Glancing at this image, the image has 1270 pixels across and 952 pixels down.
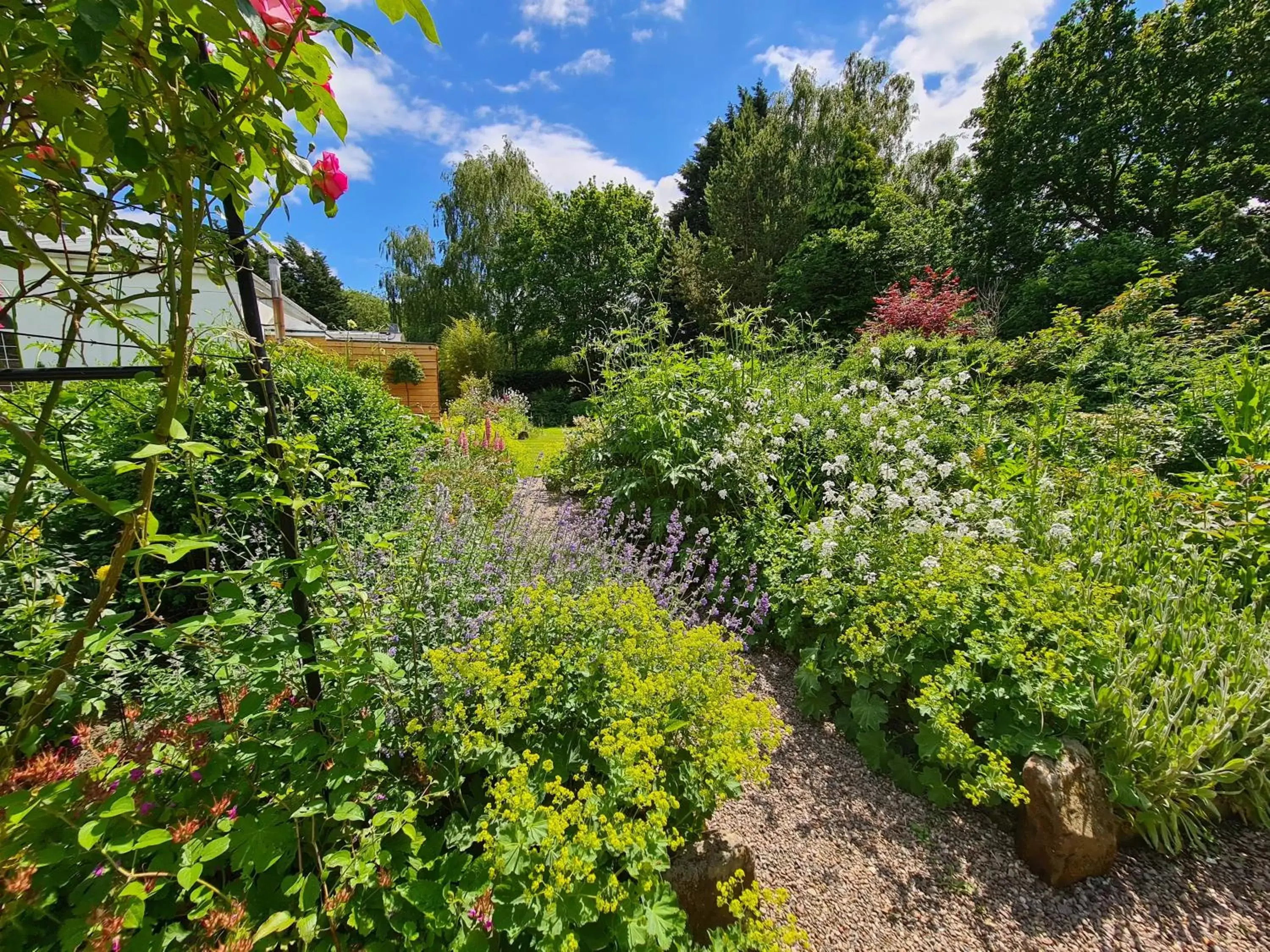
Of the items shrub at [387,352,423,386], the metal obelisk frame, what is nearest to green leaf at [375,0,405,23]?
the metal obelisk frame

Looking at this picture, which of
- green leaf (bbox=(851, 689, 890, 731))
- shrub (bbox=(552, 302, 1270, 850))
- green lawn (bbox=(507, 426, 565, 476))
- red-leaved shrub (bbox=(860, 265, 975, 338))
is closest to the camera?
shrub (bbox=(552, 302, 1270, 850))

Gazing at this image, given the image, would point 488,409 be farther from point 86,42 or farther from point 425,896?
point 86,42

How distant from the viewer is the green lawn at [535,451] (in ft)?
20.9

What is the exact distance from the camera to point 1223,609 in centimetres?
216

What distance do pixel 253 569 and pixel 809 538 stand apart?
8.27ft

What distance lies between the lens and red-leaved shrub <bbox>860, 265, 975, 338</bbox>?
29.5 feet

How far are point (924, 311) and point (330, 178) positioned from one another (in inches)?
412

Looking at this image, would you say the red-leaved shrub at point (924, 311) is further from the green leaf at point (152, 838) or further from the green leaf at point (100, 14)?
the green leaf at point (152, 838)

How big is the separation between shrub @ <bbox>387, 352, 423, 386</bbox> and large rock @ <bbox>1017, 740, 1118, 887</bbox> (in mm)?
9809

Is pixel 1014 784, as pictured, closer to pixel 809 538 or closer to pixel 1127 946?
pixel 1127 946

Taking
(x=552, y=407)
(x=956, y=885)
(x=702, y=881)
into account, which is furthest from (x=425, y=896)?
(x=552, y=407)

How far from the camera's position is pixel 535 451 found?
8.02 meters

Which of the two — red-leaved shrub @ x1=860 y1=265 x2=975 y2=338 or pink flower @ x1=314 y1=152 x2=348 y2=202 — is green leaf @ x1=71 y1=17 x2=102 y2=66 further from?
red-leaved shrub @ x1=860 y1=265 x2=975 y2=338

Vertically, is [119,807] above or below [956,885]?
above
